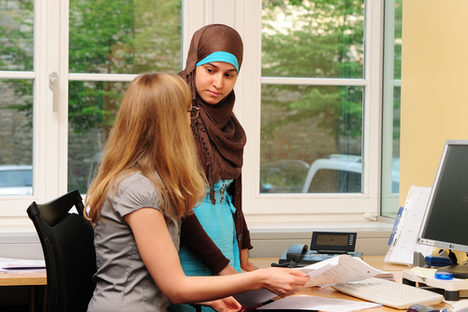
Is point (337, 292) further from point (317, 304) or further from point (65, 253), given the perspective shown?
point (65, 253)

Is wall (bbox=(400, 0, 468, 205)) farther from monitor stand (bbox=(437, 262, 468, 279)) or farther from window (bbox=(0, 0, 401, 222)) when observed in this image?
monitor stand (bbox=(437, 262, 468, 279))

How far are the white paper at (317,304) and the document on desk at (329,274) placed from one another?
0.04 m

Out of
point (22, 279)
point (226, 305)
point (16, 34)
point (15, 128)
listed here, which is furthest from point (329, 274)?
point (16, 34)

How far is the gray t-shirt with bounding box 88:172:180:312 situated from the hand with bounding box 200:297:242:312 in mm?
247

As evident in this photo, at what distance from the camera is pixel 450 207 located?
2.01 metres

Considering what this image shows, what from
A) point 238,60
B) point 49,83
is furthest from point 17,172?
point 238,60

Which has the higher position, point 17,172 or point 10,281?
point 17,172

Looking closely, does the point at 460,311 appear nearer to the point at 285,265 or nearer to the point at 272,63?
the point at 285,265

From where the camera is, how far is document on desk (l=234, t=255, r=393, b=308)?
5.57ft

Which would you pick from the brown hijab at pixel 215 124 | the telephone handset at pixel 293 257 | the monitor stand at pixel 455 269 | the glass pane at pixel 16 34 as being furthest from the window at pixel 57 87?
the monitor stand at pixel 455 269

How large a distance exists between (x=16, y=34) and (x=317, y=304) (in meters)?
2.00

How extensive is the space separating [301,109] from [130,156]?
1703 mm

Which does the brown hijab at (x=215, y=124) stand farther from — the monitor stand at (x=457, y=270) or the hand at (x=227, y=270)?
the monitor stand at (x=457, y=270)

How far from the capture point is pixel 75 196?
1.94 m
